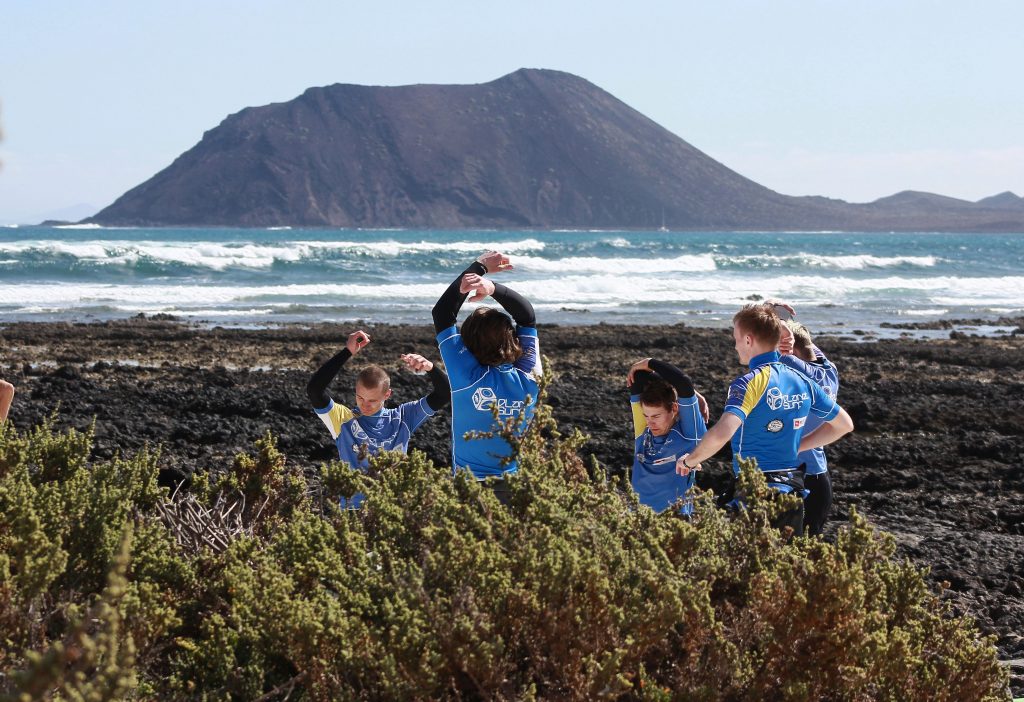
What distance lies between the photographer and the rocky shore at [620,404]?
6.87 metres

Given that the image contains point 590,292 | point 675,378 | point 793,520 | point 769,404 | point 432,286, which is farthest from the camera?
point 590,292

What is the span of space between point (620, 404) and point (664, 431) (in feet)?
22.9

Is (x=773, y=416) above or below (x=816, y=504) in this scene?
above

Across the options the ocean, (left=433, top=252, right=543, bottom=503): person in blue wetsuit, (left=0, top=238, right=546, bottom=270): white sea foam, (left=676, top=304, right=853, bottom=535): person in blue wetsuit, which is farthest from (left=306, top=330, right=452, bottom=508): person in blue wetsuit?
(left=0, top=238, right=546, bottom=270): white sea foam

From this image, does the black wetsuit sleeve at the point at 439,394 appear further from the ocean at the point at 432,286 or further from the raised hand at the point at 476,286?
the ocean at the point at 432,286

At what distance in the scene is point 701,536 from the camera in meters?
3.14

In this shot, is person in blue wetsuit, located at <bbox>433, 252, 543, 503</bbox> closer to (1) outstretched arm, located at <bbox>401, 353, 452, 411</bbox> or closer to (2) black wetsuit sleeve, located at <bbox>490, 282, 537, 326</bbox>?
(2) black wetsuit sleeve, located at <bbox>490, 282, 537, 326</bbox>

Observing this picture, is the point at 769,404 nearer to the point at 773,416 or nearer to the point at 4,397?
the point at 773,416

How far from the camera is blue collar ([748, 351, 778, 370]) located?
14.9 feet

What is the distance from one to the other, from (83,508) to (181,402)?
8.04m

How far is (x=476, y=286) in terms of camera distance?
437cm

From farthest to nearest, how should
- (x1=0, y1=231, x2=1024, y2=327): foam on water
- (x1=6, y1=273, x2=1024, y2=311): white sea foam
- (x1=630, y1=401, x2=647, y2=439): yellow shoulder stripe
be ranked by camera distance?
1. (x1=6, y1=273, x2=1024, y2=311): white sea foam
2. (x1=0, y1=231, x2=1024, y2=327): foam on water
3. (x1=630, y1=401, x2=647, y2=439): yellow shoulder stripe

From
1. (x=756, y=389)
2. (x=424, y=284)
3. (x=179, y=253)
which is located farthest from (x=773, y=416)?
(x=179, y=253)

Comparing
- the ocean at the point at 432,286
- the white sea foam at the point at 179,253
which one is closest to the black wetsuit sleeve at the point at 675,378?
the ocean at the point at 432,286
